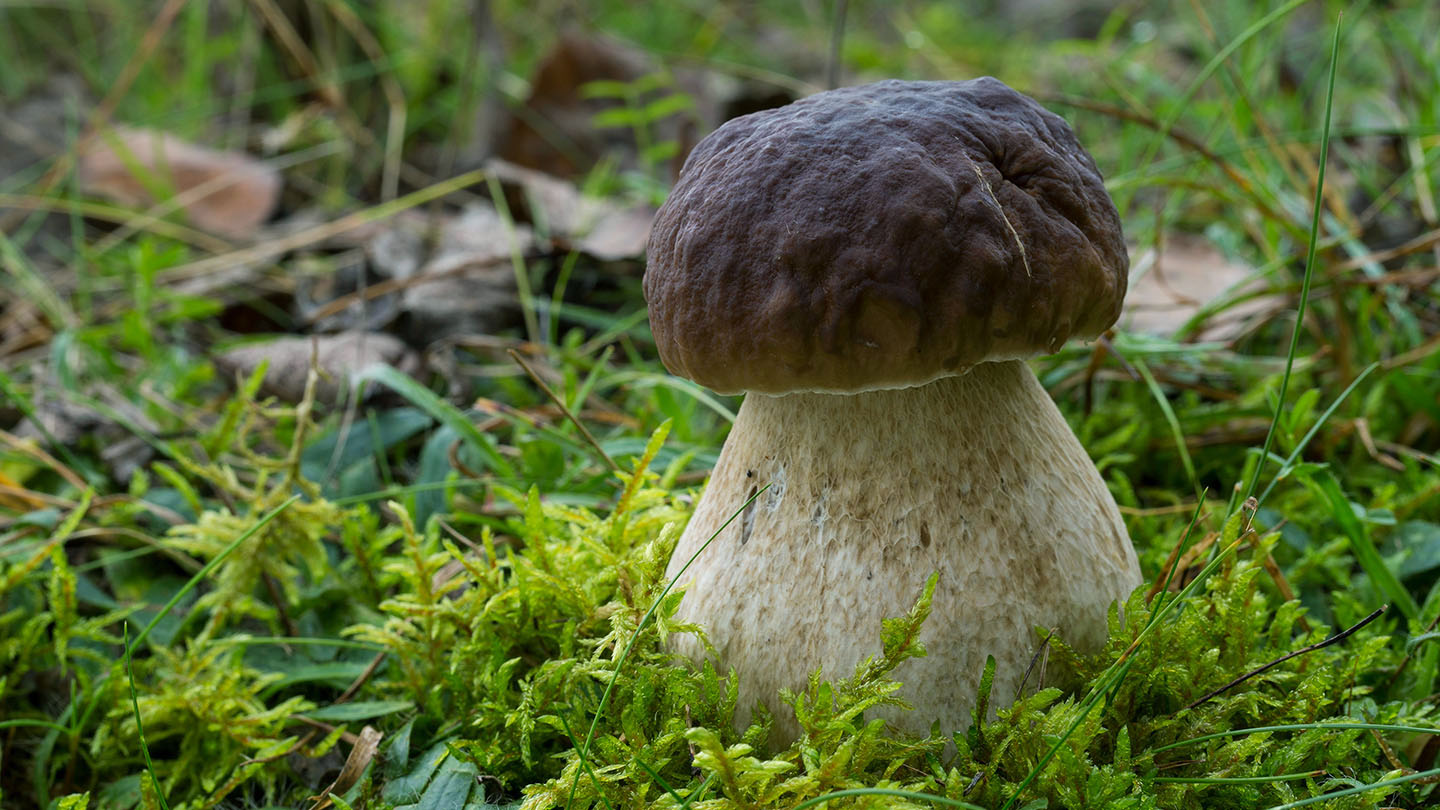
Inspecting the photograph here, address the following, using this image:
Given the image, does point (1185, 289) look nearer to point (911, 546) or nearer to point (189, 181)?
point (911, 546)

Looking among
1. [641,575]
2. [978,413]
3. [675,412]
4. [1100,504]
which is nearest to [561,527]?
[641,575]

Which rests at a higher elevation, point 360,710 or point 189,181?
point 189,181

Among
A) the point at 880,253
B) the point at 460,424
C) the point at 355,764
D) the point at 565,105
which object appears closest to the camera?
the point at 880,253

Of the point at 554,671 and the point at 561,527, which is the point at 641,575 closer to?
the point at 554,671

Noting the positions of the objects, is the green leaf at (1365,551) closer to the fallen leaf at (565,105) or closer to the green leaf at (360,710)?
the green leaf at (360,710)

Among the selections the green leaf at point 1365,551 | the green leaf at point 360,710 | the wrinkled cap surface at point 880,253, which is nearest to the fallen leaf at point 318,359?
the green leaf at point 360,710

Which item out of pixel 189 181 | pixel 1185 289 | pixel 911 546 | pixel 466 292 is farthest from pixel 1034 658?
pixel 189 181
